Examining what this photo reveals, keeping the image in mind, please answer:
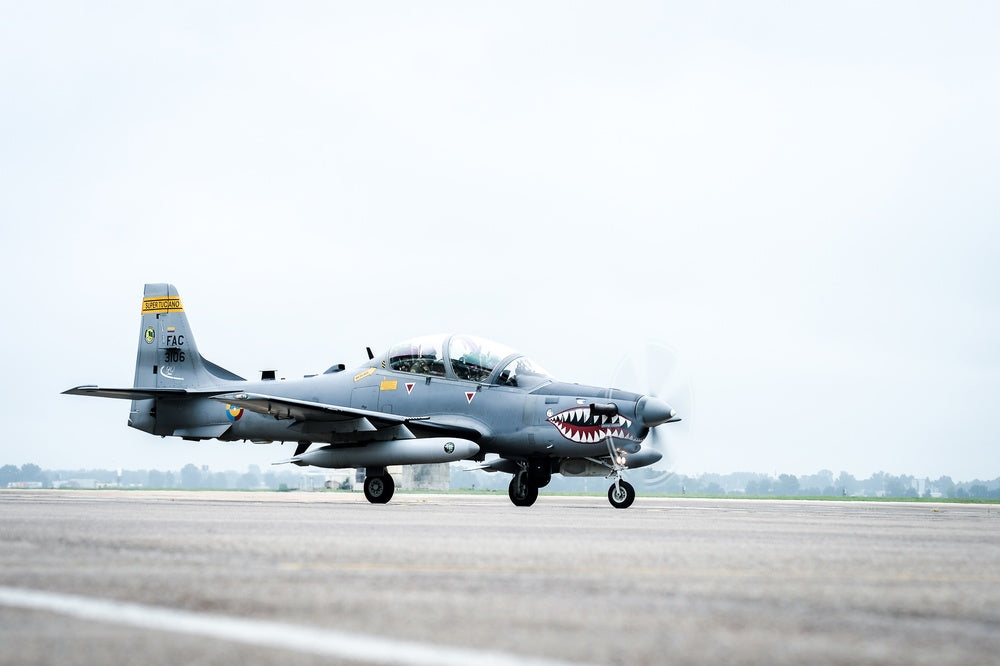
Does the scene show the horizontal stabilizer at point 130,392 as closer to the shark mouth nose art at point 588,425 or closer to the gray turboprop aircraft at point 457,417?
the gray turboprop aircraft at point 457,417

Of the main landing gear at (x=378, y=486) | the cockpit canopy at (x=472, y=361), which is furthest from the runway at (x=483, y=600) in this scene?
the main landing gear at (x=378, y=486)

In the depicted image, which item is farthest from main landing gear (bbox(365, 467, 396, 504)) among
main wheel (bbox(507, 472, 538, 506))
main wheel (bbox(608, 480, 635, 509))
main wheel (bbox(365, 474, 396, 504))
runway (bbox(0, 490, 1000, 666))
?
runway (bbox(0, 490, 1000, 666))

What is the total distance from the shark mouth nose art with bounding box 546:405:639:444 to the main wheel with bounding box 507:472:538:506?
4.92ft

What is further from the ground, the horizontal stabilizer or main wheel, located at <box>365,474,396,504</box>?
the horizontal stabilizer

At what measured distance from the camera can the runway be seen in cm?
445

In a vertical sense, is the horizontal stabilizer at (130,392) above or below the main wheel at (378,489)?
above

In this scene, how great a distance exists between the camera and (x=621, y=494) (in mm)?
22719

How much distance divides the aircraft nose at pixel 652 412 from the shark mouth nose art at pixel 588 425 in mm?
265

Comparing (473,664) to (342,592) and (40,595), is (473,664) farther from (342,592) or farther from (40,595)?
(40,595)

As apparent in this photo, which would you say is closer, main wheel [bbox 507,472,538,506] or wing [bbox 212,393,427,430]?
wing [bbox 212,393,427,430]

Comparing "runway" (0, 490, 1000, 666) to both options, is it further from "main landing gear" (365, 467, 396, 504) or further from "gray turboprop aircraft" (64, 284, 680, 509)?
"main landing gear" (365, 467, 396, 504)

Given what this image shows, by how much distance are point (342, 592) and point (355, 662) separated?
2067 millimetres

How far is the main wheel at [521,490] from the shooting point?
23.3m

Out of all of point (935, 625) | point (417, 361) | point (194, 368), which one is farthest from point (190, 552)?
point (194, 368)
